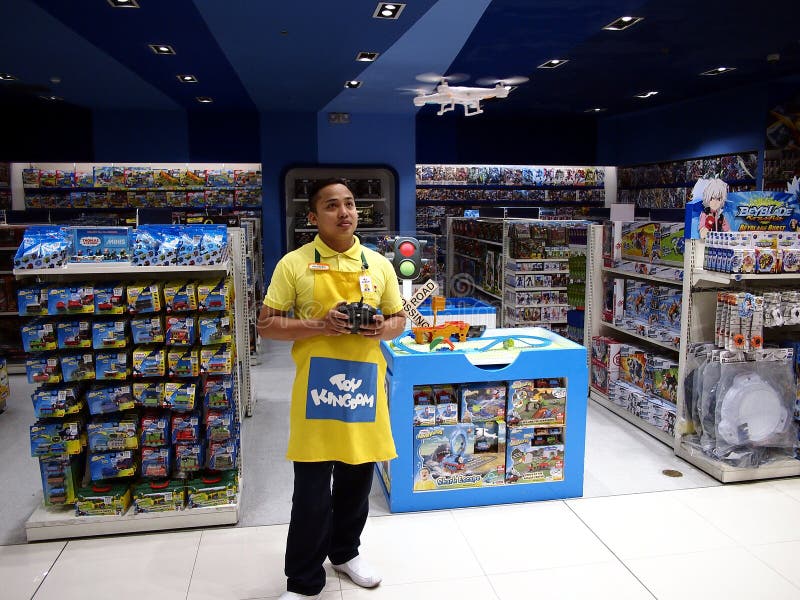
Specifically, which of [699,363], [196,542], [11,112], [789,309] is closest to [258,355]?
[196,542]

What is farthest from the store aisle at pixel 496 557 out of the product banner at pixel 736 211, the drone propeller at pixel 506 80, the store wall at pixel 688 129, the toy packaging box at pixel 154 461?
the store wall at pixel 688 129

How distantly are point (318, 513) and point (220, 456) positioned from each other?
102 cm

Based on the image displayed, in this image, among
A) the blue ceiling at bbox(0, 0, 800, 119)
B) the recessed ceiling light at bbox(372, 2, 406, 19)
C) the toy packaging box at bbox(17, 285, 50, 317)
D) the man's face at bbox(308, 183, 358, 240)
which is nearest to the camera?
the man's face at bbox(308, 183, 358, 240)

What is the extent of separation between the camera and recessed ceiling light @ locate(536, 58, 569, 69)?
6781 mm

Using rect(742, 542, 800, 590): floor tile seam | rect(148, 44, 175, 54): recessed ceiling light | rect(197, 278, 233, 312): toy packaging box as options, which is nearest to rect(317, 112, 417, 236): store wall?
rect(148, 44, 175, 54): recessed ceiling light

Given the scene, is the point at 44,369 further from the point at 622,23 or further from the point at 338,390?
the point at 622,23

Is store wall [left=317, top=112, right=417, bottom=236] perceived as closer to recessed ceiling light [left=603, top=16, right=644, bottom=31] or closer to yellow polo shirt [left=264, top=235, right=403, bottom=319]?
recessed ceiling light [left=603, top=16, right=644, bottom=31]

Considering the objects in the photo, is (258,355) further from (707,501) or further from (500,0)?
(707,501)

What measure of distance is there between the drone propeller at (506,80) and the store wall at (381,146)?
230 cm

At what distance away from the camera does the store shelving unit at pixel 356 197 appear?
9828mm

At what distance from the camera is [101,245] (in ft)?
10.2

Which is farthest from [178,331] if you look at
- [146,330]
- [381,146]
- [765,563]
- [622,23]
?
[381,146]

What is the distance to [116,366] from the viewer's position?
116 inches

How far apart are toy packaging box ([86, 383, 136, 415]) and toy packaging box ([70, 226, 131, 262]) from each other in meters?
0.65
